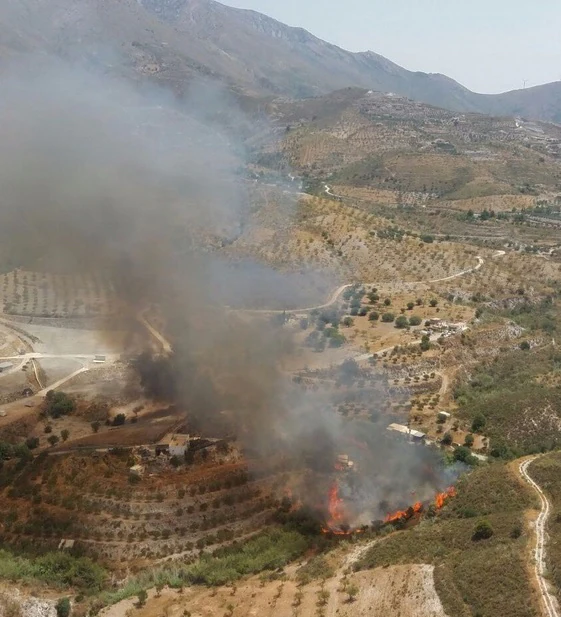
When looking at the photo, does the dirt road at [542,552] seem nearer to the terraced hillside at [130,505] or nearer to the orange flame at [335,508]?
the orange flame at [335,508]

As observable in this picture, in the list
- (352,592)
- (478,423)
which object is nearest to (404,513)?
(352,592)

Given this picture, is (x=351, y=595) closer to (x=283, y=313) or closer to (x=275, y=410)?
(x=275, y=410)

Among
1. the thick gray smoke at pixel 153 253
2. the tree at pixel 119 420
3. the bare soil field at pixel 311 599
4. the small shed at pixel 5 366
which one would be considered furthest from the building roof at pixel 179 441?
the small shed at pixel 5 366

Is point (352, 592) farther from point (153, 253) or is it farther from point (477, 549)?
point (153, 253)

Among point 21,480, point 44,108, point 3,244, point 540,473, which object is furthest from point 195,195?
point 540,473

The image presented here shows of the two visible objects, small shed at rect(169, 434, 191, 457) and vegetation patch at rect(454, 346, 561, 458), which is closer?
small shed at rect(169, 434, 191, 457)

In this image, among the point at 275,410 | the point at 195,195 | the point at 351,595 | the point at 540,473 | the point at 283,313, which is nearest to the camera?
the point at 351,595

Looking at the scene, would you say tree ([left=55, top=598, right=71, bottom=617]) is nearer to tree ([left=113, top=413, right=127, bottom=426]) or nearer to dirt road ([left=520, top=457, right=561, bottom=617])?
tree ([left=113, top=413, right=127, bottom=426])

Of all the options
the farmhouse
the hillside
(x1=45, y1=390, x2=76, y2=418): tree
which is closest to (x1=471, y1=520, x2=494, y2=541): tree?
the farmhouse
